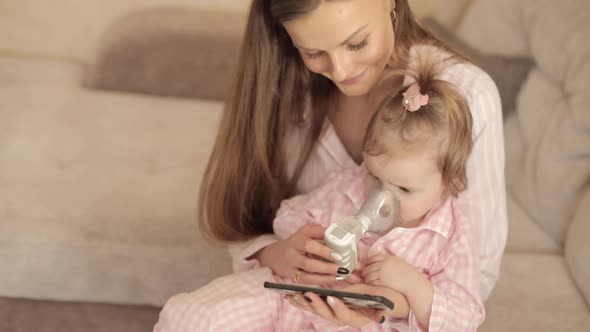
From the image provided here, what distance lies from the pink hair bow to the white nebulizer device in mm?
144

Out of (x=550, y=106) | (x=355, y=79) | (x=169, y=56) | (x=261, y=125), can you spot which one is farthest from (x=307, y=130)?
(x=169, y=56)

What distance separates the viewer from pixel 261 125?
4.90 ft

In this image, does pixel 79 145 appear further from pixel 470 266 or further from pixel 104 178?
pixel 470 266

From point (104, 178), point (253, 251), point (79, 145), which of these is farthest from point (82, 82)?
point (253, 251)

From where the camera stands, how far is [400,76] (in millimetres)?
1437

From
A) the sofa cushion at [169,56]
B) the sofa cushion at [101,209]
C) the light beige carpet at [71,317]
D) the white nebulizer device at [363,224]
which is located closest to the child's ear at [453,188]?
Result: the white nebulizer device at [363,224]

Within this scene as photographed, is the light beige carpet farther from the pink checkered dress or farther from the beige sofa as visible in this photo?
the pink checkered dress

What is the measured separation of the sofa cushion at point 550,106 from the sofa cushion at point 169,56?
0.83 m

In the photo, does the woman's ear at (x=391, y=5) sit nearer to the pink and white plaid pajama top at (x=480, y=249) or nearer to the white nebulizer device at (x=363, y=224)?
the pink and white plaid pajama top at (x=480, y=249)

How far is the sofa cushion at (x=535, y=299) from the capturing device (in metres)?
1.51

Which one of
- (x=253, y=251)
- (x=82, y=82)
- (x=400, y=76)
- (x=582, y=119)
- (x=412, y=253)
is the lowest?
(x=82, y=82)

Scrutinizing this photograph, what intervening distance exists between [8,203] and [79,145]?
0.31 meters

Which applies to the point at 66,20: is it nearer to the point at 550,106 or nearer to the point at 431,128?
the point at 550,106

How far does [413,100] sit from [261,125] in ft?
1.29
